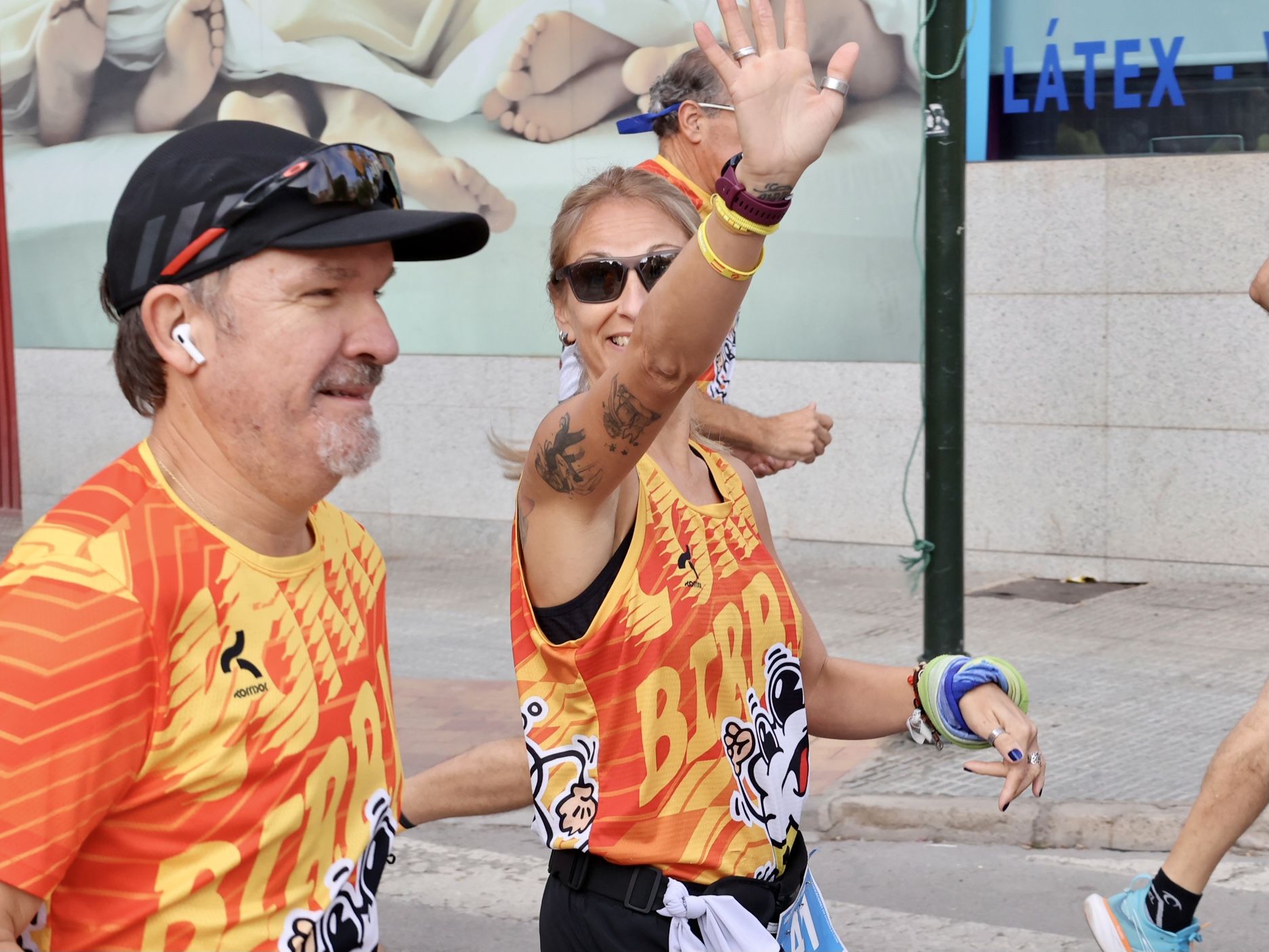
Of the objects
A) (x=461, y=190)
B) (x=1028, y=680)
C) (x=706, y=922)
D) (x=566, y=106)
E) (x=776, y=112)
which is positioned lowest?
(x=1028, y=680)

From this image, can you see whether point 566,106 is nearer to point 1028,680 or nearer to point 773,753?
point 1028,680

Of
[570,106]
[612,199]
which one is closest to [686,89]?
[612,199]

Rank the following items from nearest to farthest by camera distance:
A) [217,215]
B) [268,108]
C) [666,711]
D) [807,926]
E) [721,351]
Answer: [217,215] → [666,711] → [807,926] → [721,351] → [268,108]

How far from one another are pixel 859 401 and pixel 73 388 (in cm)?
606

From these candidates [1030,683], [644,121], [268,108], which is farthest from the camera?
[268,108]

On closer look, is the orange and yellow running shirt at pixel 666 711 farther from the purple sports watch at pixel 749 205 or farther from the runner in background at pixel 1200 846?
the runner in background at pixel 1200 846

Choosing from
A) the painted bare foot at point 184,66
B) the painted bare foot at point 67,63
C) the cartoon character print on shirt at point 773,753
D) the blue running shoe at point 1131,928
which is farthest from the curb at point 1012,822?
the painted bare foot at point 67,63

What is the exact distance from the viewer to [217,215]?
6.30 feet

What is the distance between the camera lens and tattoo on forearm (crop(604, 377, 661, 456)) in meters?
2.19

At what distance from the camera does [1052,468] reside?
29.9 ft

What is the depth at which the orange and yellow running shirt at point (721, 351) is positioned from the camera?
4.45m

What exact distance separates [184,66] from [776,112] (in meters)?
10.3

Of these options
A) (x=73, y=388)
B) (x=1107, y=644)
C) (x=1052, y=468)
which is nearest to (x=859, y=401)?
(x=1052, y=468)

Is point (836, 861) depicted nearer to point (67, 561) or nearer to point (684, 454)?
point (684, 454)
